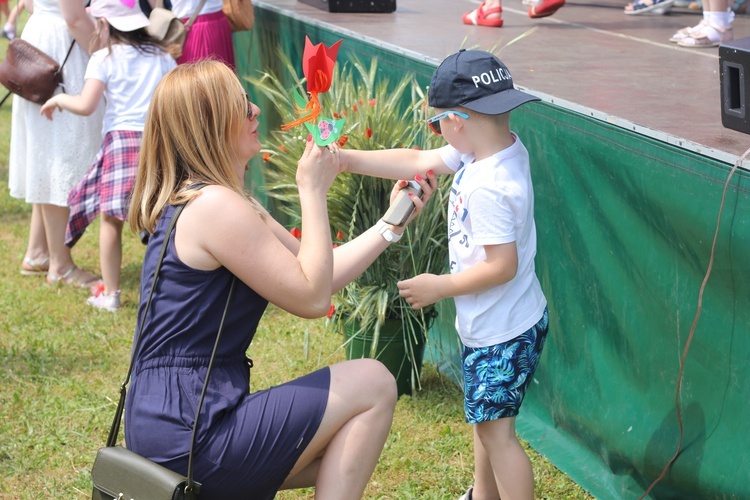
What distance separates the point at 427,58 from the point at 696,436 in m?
1.98

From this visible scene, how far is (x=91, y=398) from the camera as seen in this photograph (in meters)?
4.01

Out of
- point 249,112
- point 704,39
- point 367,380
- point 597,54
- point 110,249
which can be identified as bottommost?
point 110,249

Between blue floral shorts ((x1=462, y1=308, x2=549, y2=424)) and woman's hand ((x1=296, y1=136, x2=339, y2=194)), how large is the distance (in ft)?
2.20

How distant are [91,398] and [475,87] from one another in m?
2.18

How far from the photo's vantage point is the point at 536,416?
3.68m

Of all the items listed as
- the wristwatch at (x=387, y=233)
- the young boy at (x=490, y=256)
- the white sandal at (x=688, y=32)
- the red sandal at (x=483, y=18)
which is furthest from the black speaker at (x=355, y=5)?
the wristwatch at (x=387, y=233)

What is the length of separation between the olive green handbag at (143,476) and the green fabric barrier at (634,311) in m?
1.25

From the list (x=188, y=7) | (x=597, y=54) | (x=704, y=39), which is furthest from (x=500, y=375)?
(x=188, y=7)

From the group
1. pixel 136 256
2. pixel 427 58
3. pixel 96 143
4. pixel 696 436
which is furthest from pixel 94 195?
pixel 696 436

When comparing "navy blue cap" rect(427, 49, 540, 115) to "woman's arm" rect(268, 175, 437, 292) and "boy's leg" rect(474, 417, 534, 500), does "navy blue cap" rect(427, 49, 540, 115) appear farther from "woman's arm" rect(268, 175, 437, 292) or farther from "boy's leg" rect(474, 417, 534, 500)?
"boy's leg" rect(474, 417, 534, 500)

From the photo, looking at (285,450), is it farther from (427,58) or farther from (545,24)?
(545,24)

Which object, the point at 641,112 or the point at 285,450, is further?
the point at 641,112

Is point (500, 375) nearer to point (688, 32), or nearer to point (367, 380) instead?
point (367, 380)

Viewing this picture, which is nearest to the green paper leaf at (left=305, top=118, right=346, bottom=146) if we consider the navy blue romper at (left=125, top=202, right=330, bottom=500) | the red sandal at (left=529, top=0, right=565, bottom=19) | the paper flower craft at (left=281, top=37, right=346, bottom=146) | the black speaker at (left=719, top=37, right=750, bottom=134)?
the paper flower craft at (left=281, top=37, right=346, bottom=146)
